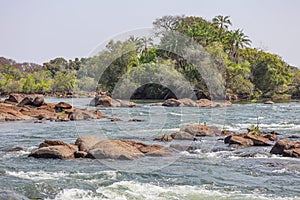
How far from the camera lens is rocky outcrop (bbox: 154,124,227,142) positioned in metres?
22.4

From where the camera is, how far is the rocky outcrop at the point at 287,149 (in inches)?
687

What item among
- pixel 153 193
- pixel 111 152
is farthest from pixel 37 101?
pixel 153 193

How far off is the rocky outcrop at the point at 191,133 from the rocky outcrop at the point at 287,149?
5.31 meters

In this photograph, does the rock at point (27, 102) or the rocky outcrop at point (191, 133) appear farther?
the rock at point (27, 102)

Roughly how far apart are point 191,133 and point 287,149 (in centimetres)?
651

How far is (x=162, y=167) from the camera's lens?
50.6ft

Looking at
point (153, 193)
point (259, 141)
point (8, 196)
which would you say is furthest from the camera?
point (259, 141)

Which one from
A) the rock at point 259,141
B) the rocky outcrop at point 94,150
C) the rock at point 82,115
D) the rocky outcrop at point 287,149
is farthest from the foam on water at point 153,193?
the rock at point 82,115

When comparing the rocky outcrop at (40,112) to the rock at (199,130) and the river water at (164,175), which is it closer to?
the rock at (199,130)

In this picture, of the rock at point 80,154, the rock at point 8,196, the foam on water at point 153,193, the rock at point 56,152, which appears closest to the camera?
the rock at point 8,196

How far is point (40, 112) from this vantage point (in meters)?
38.4

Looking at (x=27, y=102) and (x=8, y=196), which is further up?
(x=27, y=102)

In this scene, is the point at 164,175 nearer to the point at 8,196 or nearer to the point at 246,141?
the point at 8,196

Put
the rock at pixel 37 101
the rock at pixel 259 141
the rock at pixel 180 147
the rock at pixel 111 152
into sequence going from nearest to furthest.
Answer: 1. the rock at pixel 111 152
2. the rock at pixel 180 147
3. the rock at pixel 259 141
4. the rock at pixel 37 101
